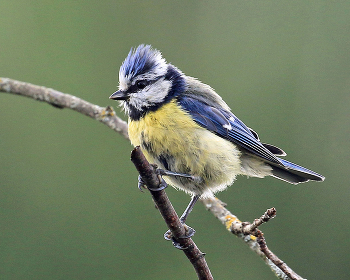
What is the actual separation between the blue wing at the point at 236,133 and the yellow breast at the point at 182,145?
3.5 inches

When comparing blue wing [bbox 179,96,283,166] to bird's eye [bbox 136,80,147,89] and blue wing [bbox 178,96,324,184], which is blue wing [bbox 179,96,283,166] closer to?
blue wing [bbox 178,96,324,184]

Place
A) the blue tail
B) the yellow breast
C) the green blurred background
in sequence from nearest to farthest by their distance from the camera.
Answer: the yellow breast → the blue tail → the green blurred background

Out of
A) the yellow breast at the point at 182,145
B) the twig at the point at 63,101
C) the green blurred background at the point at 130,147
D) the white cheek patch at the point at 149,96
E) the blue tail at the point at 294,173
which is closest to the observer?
the yellow breast at the point at 182,145

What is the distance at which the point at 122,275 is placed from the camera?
4.69 metres

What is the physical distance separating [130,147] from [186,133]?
2.56m

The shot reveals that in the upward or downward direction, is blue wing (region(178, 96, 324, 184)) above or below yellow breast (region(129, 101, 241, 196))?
above

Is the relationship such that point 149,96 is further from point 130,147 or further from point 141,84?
point 130,147

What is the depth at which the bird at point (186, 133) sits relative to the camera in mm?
2846

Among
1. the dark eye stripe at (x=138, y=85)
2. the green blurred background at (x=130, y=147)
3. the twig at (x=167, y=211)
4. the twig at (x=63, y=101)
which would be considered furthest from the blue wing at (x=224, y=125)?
the green blurred background at (x=130, y=147)

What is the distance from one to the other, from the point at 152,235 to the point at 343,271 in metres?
1.94

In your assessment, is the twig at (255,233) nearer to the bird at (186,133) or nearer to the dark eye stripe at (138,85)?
the bird at (186,133)

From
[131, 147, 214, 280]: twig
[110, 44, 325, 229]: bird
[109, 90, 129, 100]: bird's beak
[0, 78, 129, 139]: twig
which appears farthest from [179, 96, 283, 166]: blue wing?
[131, 147, 214, 280]: twig

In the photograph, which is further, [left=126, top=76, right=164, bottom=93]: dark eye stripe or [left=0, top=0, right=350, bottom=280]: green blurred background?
[left=0, top=0, right=350, bottom=280]: green blurred background

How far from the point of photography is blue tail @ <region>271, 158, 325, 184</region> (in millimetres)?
3199
